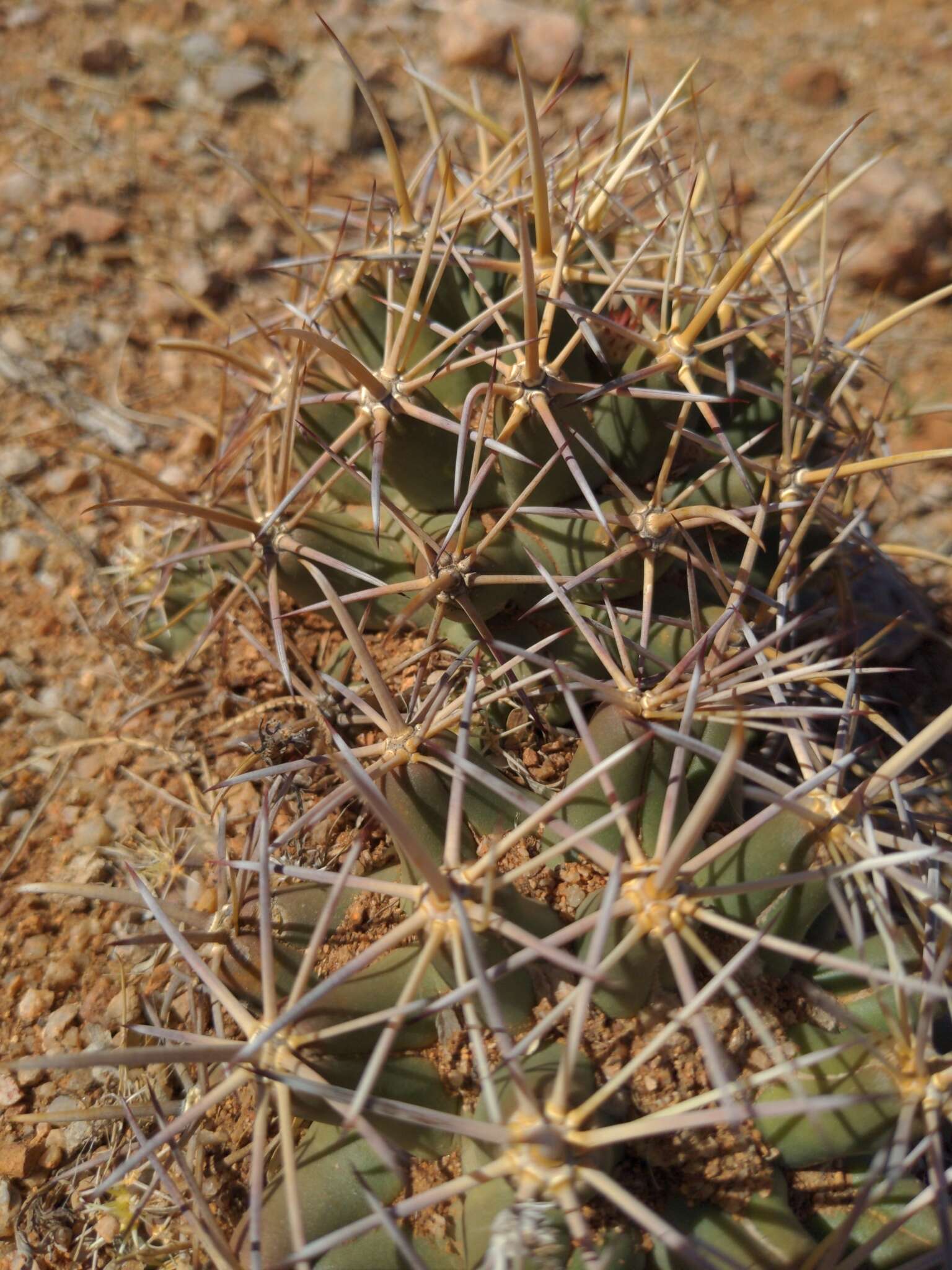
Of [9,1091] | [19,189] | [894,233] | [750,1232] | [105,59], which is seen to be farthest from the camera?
[105,59]

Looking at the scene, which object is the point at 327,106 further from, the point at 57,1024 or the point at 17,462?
the point at 57,1024

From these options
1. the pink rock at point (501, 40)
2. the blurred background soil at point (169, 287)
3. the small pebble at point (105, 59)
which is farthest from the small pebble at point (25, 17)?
the pink rock at point (501, 40)

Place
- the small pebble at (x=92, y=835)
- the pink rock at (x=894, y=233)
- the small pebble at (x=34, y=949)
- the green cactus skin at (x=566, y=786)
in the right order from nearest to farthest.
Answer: the green cactus skin at (x=566, y=786) < the small pebble at (x=34, y=949) < the small pebble at (x=92, y=835) < the pink rock at (x=894, y=233)

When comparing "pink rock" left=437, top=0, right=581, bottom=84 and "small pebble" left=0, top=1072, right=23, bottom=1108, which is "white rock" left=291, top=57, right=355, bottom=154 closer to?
"pink rock" left=437, top=0, right=581, bottom=84

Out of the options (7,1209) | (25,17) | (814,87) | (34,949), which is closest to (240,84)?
(25,17)

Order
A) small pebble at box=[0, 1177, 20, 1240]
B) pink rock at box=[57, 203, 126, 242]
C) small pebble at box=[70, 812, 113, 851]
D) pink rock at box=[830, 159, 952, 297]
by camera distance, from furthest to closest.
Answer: pink rock at box=[830, 159, 952, 297] < pink rock at box=[57, 203, 126, 242] < small pebble at box=[70, 812, 113, 851] < small pebble at box=[0, 1177, 20, 1240]

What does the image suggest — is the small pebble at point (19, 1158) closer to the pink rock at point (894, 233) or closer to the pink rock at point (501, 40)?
the pink rock at point (894, 233)

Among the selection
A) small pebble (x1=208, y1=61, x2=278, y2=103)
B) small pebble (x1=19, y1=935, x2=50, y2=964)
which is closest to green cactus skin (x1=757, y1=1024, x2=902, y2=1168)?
small pebble (x1=19, y1=935, x2=50, y2=964)

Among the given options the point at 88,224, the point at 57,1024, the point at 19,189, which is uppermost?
the point at 19,189

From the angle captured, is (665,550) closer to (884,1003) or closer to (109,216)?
(884,1003)
